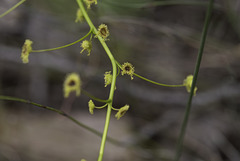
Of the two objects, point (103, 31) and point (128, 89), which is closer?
point (103, 31)

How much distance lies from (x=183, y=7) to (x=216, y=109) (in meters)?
0.70

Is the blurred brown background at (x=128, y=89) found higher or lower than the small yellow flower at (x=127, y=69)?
higher

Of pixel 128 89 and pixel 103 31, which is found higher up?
pixel 128 89

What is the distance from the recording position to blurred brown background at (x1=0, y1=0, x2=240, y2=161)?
159 centimetres

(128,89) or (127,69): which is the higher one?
(128,89)

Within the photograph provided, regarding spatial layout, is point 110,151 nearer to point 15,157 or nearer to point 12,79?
point 15,157

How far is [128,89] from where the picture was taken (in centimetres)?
176

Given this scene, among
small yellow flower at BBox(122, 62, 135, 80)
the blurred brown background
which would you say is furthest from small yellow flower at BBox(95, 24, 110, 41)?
the blurred brown background

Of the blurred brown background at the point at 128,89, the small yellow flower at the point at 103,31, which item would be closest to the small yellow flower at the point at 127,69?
the small yellow flower at the point at 103,31

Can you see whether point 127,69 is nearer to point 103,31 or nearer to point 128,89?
point 103,31

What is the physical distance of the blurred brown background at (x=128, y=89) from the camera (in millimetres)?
1588

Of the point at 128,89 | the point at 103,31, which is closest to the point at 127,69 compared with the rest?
the point at 103,31

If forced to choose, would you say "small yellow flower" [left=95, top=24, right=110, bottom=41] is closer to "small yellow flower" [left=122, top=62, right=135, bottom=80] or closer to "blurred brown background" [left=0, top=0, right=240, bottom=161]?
"small yellow flower" [left=122, top=62, right=135, bottom=80]

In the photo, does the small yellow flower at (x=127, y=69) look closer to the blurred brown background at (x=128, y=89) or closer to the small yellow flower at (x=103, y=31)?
the small yellow flower at (x=103, y=31)
